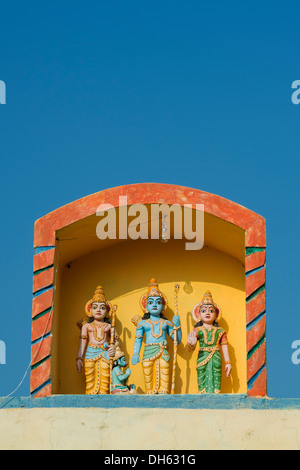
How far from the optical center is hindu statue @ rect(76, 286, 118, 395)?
535 inches

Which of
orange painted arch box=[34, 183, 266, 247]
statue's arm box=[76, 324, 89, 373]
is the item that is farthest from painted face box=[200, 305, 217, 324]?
statue's arm box=[76, 324, 89, 373]

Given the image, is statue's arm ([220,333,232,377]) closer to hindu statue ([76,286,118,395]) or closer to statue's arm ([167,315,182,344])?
statue's arm ([167,315,182,344])

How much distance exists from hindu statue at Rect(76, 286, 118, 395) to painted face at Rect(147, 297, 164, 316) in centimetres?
47

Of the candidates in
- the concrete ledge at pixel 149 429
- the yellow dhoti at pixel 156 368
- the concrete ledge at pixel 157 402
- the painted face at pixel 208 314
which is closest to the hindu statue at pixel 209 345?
the painted face at pixel 208 314

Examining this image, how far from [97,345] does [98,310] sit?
42 centimetres

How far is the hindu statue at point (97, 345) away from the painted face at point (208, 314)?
1053 mm

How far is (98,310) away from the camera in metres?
13.9

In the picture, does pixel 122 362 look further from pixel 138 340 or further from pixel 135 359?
pixel 138 340

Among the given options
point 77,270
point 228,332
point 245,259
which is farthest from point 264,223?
point 77,270

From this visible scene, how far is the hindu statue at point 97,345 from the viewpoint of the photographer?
1359cm

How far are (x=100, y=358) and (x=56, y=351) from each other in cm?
51
